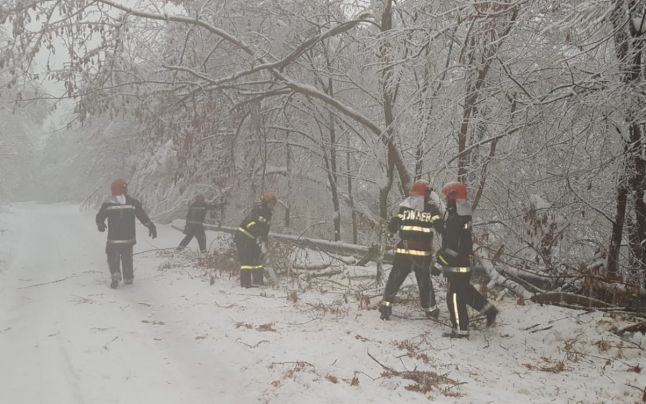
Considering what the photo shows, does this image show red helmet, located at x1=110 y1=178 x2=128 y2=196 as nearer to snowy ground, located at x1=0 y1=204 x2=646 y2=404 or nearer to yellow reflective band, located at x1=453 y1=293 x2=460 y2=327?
snowy ground, located at x1=0 y1=204 x2=646 y2=404

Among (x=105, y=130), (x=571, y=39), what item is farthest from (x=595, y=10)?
(x=105, y=130)

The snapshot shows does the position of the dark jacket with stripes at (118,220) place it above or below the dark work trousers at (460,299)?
above

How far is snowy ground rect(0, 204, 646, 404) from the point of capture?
4.32 meters

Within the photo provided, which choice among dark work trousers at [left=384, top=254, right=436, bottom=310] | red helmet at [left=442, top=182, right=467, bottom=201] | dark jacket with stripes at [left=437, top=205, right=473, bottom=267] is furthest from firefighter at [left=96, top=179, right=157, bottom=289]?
red helmet at [left=442, top=182, right=467, bottom=201]

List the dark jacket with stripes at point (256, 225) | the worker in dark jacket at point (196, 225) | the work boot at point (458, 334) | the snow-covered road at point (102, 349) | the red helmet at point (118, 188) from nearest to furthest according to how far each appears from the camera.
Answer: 1. the snow-covered road at point (102, 349)
2. the work boot at point (458, 334)
3. the dark jacket with stripes at point (256, 225)
4. the red helmet at point (118, 188)
5. the worker in dark jacket at point (196, 225)

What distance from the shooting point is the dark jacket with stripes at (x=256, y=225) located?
343 inches

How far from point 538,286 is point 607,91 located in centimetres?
326

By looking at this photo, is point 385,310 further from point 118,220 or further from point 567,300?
point 118,220

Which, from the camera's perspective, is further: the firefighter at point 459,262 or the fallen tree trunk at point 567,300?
the fallen tree trunk at point 567,300

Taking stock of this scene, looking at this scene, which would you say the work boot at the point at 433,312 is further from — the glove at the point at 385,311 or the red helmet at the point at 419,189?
the red helmet at the point at 419,189

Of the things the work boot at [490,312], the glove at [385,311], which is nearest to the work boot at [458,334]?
the work boot at [490,312]

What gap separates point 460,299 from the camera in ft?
19.8

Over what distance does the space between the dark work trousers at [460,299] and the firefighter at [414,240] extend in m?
0.57

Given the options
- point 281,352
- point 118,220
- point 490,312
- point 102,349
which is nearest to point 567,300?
point 490,312
